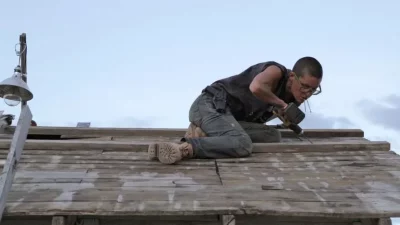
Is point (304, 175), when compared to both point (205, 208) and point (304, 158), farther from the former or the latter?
point (205, 208)

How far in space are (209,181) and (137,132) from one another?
7.77 ft

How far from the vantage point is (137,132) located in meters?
6.25

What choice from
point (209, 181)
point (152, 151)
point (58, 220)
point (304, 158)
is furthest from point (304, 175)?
point (58, 220)

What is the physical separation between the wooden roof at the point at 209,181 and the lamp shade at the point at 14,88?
74 cm

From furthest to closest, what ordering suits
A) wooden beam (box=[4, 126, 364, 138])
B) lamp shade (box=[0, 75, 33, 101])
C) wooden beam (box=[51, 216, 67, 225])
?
wooden beam (box=[4, 126, 364, 138])
lamp shade (box=[0, 75, 33, 101])
wooden beam (box=[51, 216, 67, 225])

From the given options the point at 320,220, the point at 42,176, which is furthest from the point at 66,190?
the point at 320,220

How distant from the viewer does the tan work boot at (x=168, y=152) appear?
4551 millimetres

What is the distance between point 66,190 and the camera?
3793mm

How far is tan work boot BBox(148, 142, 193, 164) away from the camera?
4551 millimetres

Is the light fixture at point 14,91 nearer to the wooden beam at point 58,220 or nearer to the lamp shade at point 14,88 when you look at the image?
the lamp shade at point 14,88

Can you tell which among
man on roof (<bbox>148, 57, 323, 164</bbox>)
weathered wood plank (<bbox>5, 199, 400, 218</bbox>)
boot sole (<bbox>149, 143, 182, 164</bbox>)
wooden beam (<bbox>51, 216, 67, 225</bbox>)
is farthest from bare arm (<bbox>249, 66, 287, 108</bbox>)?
wooden beam (<bbox>51, 216, 67, 225</bbox>)

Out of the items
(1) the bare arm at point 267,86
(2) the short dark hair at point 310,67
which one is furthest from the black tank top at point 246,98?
(2) the short dark hair at point 310,67

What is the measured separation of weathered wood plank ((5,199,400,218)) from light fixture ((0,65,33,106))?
861mm

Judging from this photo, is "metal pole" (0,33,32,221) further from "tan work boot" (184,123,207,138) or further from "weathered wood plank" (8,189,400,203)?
"tan work boot" (184,123,207,138)
